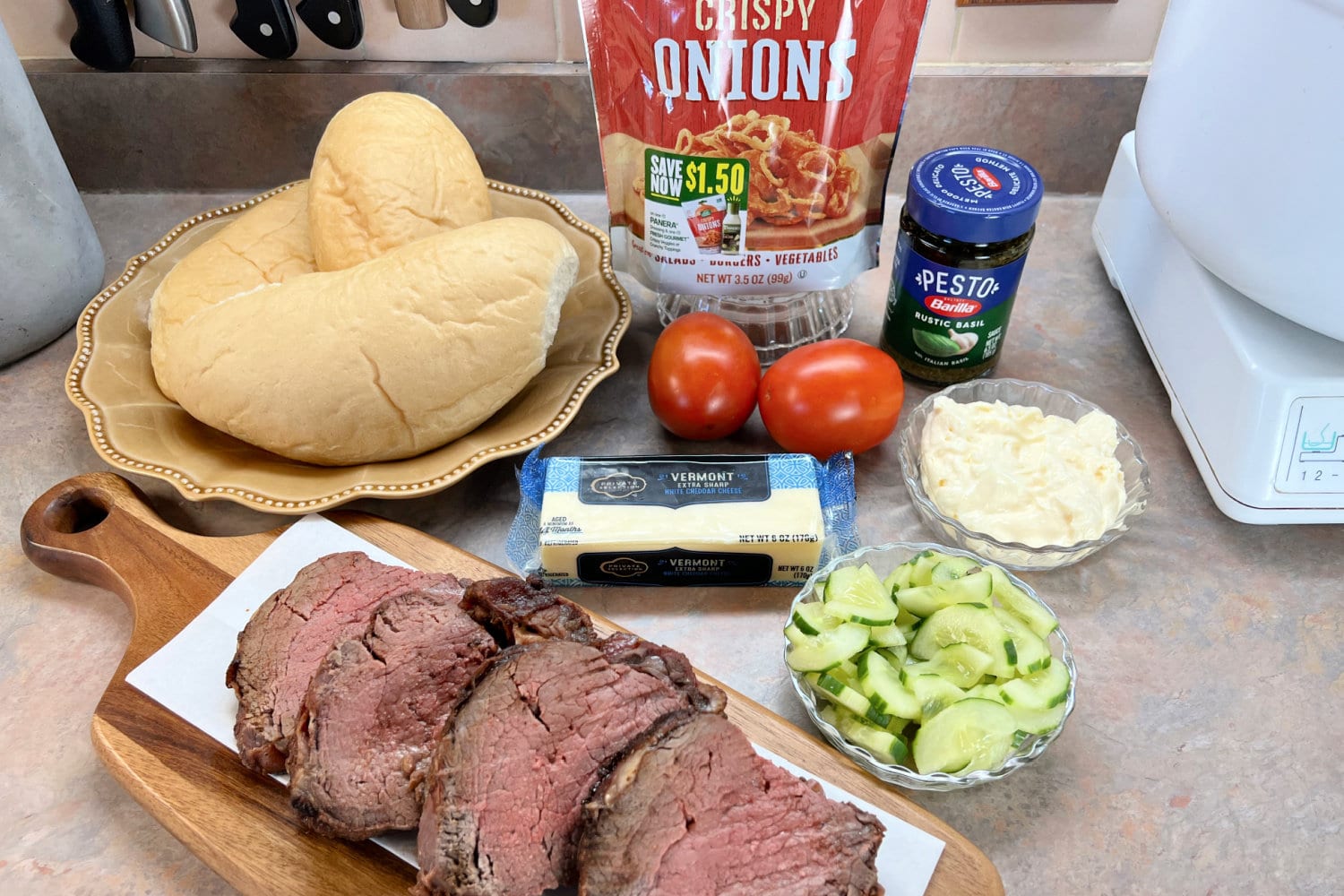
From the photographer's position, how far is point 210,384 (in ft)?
4.58

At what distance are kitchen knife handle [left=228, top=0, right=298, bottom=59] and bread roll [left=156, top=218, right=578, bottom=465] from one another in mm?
687

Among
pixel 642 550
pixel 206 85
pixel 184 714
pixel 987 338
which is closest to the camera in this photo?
pixel 184 714

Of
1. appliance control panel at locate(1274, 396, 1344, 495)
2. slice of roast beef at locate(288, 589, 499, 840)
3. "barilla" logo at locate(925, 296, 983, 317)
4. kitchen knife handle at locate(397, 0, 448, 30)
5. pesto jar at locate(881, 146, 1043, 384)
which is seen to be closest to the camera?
slice of roast beef at locate(288, 589, 499, 840)

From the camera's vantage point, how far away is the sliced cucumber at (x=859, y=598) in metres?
1.19

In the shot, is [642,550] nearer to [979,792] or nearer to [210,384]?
[979,792]

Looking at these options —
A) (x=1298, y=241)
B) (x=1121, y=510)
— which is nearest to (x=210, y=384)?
(x=1121, y=510)

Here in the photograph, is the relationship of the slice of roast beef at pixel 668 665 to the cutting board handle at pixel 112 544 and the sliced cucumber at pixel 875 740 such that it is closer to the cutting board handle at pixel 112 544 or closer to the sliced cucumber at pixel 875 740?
the sliced cucumber at pixel 875 740

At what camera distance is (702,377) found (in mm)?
1510

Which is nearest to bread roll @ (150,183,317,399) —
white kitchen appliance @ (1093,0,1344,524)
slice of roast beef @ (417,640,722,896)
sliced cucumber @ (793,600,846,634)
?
slice of roast beef @ (417,640,722,896)

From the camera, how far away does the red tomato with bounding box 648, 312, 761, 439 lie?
1.51 meters

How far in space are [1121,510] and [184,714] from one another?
1332mm

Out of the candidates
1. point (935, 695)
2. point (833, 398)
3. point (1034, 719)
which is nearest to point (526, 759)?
point (935, 695)

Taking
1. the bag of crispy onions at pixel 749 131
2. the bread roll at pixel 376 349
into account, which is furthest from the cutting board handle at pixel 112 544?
the bag of crispy onions at pixel 749 131

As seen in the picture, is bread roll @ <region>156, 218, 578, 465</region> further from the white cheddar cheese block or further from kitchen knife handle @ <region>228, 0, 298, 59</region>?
kitchen knife handle @ <region>228, 0, 298, 59</region>
